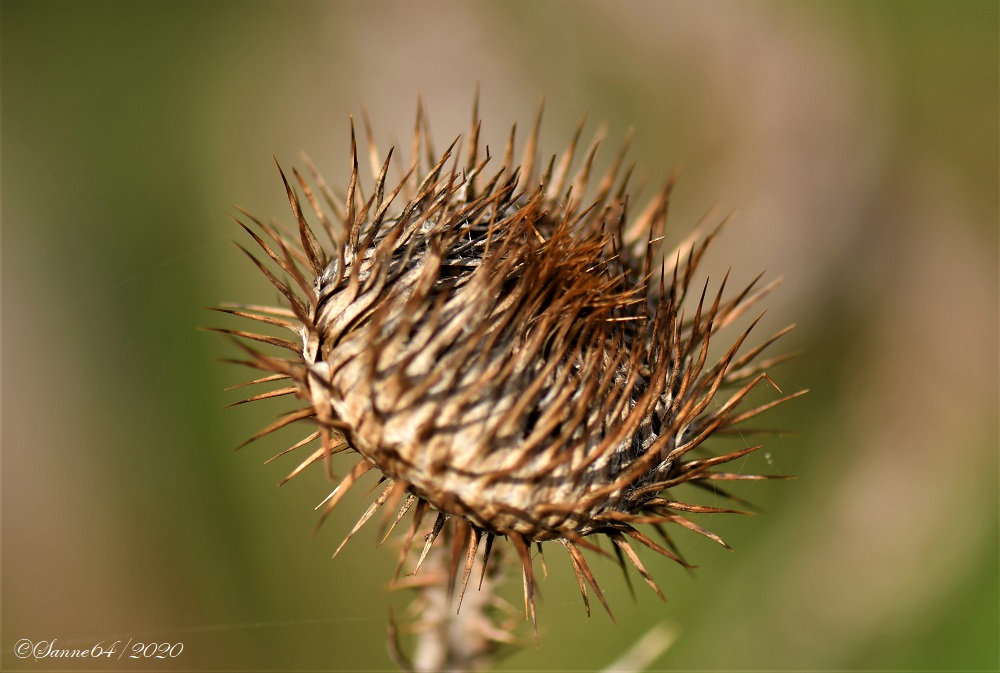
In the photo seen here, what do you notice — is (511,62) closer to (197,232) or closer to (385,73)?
(385,73)

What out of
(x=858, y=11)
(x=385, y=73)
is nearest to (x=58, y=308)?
(x=385, y=73)

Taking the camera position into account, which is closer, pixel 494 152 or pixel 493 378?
pixel 493 378

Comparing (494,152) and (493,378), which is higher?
(494,152)

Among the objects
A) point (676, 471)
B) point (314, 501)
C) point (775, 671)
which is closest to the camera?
point (676, 471)

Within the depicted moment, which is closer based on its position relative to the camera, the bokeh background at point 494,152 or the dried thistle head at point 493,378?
the dried thistle head at point 493,378
